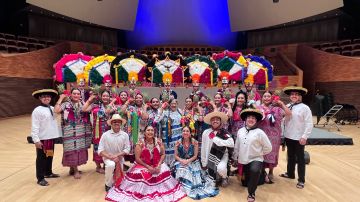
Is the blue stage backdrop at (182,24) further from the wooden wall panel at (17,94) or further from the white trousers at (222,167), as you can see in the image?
the white trousers at (222,167)

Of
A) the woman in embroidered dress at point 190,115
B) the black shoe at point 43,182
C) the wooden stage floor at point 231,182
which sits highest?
the woman in embroidered dress at point 190,115

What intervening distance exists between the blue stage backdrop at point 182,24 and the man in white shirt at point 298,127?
16534 millimetres

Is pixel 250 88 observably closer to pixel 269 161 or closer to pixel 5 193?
pixel 269 161

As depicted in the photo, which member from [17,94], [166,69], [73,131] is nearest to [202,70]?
[166,69]

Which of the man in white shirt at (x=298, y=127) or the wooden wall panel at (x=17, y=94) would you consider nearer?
the man in white shirt at (x=298, y=127)

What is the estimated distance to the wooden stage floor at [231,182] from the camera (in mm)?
3863

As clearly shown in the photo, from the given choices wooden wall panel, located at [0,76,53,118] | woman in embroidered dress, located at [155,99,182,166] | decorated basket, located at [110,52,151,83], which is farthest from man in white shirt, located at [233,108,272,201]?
wooden wall panel, located at [0,76,53,118]

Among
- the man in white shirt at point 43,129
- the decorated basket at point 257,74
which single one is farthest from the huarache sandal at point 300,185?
the man in white shirt at point 43,129

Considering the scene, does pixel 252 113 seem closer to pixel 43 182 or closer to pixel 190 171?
pixel 190 171

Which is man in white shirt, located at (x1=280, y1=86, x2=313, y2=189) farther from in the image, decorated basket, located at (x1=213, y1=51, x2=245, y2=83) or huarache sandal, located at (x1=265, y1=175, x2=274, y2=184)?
decorated basket, located at (x1=213, y1=51, x2=245, y2=83)

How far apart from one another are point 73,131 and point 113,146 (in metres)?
0.89

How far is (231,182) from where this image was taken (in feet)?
14.5

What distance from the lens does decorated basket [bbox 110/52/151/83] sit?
5.77m

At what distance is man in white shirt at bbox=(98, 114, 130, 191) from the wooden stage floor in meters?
0.30
